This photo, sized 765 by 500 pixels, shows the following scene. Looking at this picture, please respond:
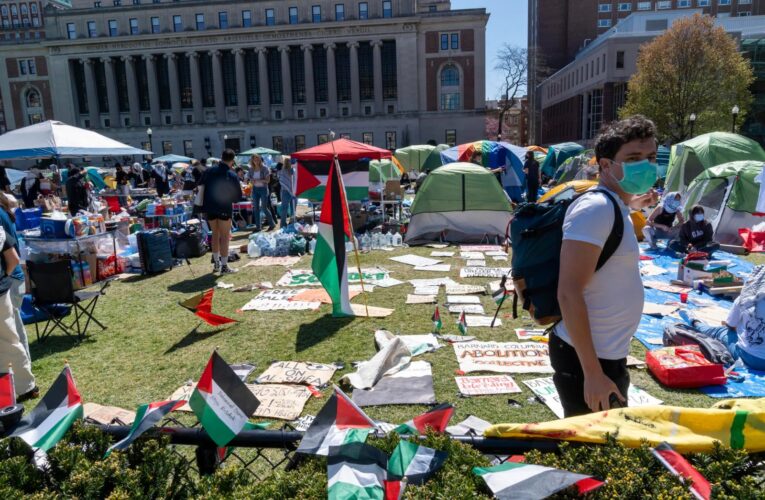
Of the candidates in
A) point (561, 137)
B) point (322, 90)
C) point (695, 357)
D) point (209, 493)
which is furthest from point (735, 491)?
point (561, 137)

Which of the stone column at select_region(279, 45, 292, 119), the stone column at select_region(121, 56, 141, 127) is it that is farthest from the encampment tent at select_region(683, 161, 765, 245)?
the stone column at select_region(121, 56, 141, 127)

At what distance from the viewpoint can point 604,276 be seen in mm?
2240

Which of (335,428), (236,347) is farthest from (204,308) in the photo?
(335,428)

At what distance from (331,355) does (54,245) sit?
5148 mm

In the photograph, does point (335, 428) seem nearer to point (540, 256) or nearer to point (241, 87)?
point (540, 256)

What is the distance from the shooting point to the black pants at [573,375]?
238cm

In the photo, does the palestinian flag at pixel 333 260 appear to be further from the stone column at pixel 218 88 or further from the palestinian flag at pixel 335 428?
the stone column at pixel 218 88

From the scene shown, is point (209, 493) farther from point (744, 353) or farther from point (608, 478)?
point (744, 353)

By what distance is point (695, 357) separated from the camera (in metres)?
5.00

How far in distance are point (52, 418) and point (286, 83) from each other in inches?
2645

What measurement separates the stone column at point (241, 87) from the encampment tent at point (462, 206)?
58669 mm

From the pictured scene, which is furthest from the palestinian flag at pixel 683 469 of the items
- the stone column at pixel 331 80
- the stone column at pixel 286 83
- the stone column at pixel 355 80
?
the stone column at pixel 286 83

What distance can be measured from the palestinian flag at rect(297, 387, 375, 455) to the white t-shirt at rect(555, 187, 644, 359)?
107 centimetres

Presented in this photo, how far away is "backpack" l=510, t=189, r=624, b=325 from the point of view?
2.38 meters
